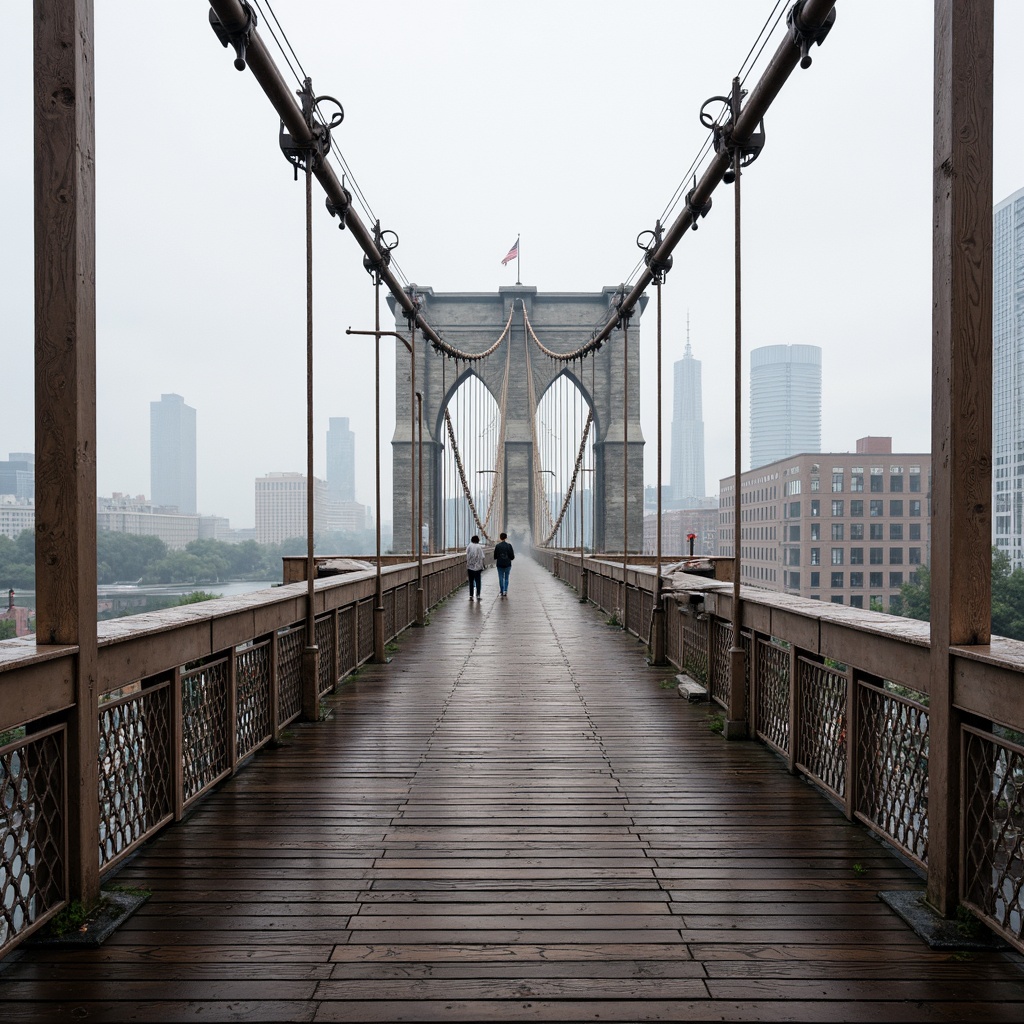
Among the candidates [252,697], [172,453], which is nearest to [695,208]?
[252,697]

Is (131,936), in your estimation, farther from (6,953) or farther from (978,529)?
(978,529)

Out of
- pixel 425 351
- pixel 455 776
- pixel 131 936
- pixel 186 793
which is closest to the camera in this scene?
pixel 131 936

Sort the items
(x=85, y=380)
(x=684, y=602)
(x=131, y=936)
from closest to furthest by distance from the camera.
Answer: (x=131, y=936) → (x=85, y=380) → (x=684, y=602)

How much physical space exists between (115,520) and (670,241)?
1836 inches

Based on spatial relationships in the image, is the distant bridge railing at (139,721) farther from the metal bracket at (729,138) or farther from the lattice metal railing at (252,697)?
the metal bracket at (729,138)

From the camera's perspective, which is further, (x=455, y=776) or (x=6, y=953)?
(x=455, y=776)

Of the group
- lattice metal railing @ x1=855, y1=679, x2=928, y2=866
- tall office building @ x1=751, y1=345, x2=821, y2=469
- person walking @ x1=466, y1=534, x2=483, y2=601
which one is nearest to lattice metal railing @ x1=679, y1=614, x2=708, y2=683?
lattice metal railing @ x1=855, y1=679, x2=928, y2=866

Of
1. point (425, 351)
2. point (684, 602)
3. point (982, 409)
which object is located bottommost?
point (684, 602)

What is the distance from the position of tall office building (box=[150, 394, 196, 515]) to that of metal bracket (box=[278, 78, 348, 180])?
275 ft

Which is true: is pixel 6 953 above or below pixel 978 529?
below

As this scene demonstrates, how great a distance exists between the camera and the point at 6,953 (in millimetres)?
2297

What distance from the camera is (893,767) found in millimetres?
3199

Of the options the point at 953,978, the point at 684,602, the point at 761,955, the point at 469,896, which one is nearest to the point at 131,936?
the point at 469,896

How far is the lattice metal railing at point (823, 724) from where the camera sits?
375 centimetres
